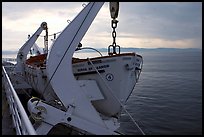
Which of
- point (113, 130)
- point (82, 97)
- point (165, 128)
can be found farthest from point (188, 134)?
point (82, 97)

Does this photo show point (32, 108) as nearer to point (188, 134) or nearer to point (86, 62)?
point (86, 62)

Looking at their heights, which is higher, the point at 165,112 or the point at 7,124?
the point at 7,124

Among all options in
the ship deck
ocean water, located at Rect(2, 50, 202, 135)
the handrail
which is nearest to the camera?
the handrail

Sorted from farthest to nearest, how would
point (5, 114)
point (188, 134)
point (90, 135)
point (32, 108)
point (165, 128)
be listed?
point (165, 128), point (188, 134), point (5, 114), point (90, 135), point (32, 108)

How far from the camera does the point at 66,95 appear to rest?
16.9ft

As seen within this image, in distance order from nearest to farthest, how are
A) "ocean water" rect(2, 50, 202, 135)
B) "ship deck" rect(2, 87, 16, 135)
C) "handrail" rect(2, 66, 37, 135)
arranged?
"handrail" rect(2, 66, 37, 135) → "ship deck" rect(2, 87, 16, 135) → "ocean water" rect(2, 50, 202, 135)

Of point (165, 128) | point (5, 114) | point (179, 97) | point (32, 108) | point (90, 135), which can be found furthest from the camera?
point (179, 97)

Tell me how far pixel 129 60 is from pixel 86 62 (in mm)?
909

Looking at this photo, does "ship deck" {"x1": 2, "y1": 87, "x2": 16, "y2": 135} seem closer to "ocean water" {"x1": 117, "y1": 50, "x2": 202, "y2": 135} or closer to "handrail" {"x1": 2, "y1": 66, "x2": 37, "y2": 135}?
"handrail" {"x1": 2, "y1": 66, "x2": 37, "y2": 135}

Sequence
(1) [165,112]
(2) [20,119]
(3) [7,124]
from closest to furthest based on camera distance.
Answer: (2) [20,119], (3) [7,124], (1) [165,112]

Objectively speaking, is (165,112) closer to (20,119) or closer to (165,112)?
(165,112)

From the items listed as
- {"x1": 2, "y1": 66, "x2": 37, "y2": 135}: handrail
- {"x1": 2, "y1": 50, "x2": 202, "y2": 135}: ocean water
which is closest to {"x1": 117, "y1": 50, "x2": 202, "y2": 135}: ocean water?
{"x1": 2, "y1": 50, "x2": 202, "y2": 135}: ocean water

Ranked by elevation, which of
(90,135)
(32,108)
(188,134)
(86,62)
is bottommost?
(188,134)

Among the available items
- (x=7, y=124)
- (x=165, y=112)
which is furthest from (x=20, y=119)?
(x=165, y=112)
